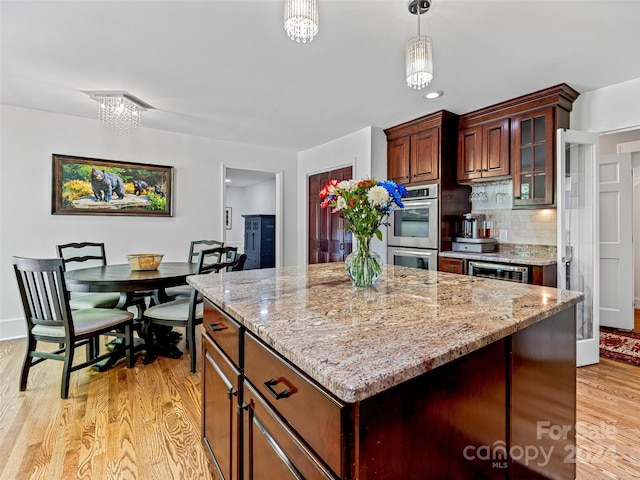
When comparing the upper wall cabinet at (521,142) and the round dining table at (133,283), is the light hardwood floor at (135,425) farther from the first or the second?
the upper wall cabinet at (521,142)

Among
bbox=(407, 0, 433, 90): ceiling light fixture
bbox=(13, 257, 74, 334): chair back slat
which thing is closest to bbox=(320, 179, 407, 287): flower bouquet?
bbox=(407, 0, 433, 90): ceiling light fixture

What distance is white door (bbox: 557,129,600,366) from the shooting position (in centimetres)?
287

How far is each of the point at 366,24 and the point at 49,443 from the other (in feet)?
9.91

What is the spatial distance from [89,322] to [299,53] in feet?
8.18

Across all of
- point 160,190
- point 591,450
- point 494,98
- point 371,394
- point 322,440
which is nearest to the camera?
point 371,394

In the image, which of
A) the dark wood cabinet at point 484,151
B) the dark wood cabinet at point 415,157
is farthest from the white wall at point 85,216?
the dark wood cabinet at point 484,151

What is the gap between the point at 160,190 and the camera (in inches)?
169

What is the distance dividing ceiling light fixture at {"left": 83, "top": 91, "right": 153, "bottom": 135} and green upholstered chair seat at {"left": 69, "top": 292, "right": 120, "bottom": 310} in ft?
5.88

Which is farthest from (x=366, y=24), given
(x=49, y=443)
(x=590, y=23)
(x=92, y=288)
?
(x=49, y=443)

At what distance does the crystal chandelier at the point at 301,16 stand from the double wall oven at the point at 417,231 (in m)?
2.39

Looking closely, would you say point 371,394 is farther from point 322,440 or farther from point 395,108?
point 395,108

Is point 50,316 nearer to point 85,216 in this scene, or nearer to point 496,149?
point 85,216

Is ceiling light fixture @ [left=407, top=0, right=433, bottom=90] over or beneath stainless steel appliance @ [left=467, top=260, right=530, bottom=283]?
over

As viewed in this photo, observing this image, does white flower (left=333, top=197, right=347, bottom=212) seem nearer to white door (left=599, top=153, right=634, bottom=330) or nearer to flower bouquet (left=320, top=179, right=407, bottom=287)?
flower bouquet (left=320, top=179, right=407, bottom=287)
